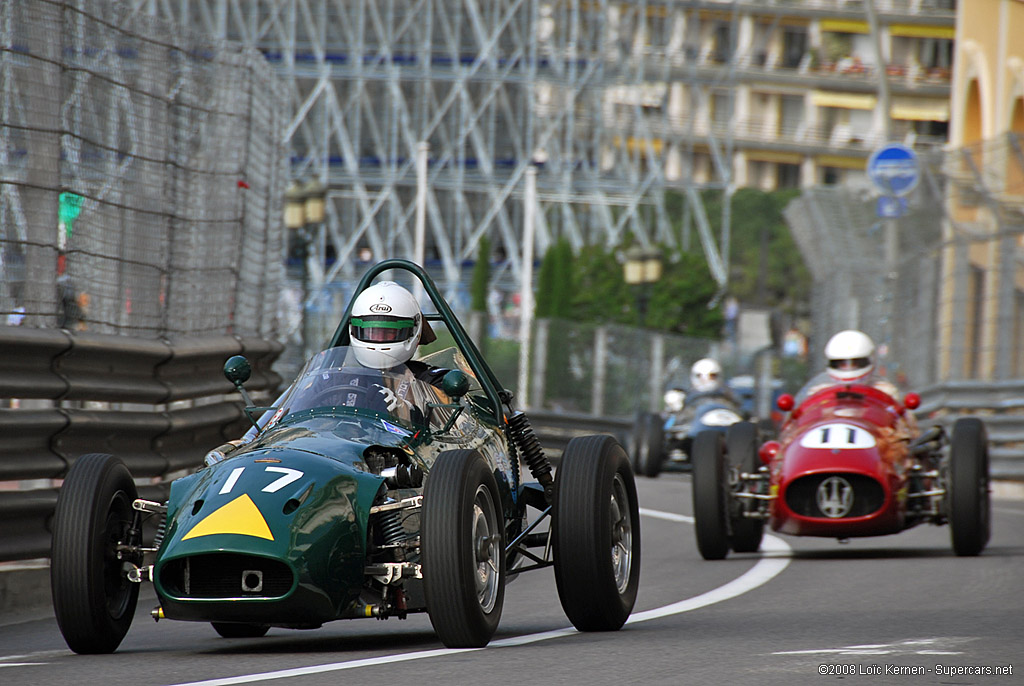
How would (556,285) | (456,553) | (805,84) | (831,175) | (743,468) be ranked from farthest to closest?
(831,175) < (805,84) < (556,285) < (743,468) < (456,553)

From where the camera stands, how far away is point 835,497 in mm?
11328

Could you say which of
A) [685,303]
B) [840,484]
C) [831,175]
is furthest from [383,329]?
[831,175]

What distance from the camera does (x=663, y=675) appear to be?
5875 mm

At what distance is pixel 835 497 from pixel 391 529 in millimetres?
5276

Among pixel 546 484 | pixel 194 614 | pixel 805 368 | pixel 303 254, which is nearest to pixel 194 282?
pixel 546 484

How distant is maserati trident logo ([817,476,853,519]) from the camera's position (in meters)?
11.3

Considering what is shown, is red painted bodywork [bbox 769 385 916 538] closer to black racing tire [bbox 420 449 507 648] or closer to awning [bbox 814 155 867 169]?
black racing tire [bbox 420 449 507 648]

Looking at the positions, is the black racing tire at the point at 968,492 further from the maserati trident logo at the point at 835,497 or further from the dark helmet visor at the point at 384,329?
the dark helmet visor at the point at 384,329

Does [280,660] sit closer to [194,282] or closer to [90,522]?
[90,522]

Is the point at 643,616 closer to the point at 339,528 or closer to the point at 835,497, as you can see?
the point at 339,528

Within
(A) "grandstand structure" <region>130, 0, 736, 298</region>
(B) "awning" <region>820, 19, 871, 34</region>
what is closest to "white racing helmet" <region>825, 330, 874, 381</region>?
(A) "grandstand structure" <region>130, 0, 736, 298</region>

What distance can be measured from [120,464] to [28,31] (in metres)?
2.97

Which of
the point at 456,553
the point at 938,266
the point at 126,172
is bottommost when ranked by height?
the point at 456,553

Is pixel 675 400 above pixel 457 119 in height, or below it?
below
